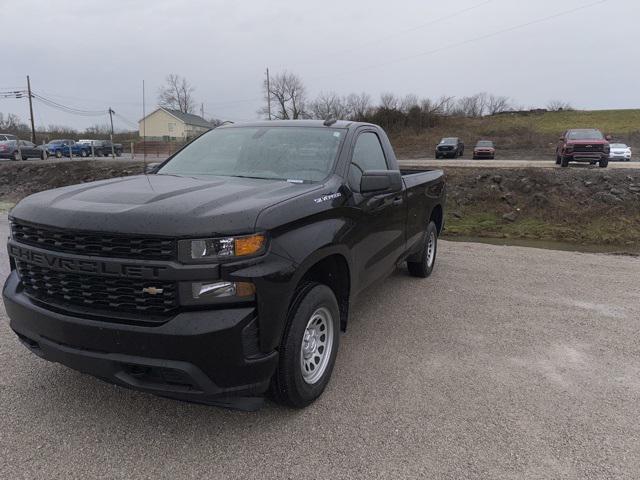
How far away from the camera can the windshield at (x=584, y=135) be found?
20.9 metres

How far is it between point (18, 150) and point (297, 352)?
3632cm

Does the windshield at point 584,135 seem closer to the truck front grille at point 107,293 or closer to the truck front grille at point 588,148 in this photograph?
the truck front grille at point 588,148

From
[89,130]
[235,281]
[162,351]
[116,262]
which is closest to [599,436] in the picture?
[235,281]

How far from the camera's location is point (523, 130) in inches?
1994

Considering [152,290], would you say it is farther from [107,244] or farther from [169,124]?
[169,124]

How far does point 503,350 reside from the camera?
415cm

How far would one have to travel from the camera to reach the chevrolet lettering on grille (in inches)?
96.7

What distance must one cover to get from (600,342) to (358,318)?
226cm

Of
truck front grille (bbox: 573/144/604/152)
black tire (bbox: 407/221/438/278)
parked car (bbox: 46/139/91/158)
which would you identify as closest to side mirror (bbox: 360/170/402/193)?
black tire (bbox: 407/221/438/278)

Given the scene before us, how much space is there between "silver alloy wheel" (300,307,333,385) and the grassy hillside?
38.7 m

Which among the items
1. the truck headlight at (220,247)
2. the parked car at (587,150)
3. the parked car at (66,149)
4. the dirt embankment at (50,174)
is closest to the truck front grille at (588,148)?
the parked car at (587,150)

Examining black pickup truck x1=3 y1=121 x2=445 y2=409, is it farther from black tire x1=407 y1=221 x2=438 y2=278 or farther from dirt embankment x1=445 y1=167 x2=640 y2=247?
dirt embankment x1=445 y1=167 x2=640 y2=247

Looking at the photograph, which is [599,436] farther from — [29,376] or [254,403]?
[29,376]

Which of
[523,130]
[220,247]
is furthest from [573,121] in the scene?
[220,247]
